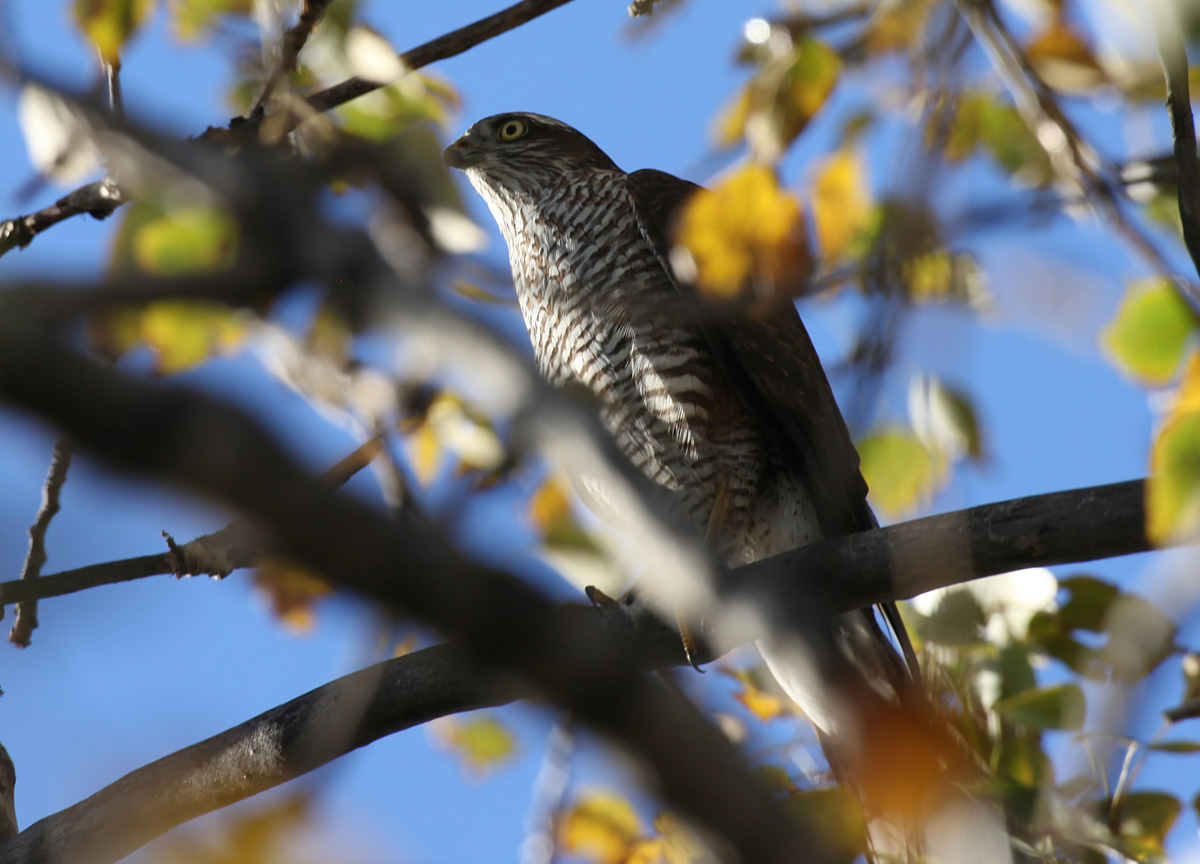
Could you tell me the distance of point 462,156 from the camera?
498 cm

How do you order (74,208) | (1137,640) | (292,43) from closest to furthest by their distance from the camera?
(1137,640), (292,43), (74,208)

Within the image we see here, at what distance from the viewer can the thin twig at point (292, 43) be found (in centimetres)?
223

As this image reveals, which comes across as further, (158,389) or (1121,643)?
(1121,643)

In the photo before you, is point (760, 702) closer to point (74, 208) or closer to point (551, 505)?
point (551, 505)

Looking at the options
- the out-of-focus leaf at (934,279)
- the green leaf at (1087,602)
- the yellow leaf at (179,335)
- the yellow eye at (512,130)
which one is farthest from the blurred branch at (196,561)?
the yellow eye at (512,130)

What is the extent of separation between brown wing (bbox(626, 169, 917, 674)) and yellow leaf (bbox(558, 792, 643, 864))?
111cm

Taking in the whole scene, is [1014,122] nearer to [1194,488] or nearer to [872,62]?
[872,62]

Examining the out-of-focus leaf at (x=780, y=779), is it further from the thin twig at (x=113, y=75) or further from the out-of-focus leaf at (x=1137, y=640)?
the thin twig at (x=113, y=75)

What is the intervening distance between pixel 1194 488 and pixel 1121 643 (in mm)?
595

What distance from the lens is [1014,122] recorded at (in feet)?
11.8

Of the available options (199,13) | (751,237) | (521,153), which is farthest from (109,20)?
(521,153)

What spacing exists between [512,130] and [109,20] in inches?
90.9

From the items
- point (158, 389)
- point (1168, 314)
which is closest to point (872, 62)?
point (1168, 314)

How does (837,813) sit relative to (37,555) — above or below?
below
